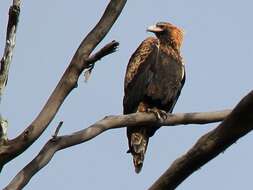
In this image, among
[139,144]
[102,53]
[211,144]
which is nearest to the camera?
[211,144]

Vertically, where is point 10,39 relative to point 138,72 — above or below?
above

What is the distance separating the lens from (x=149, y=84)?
698 cm

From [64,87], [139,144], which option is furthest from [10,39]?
[139,144]

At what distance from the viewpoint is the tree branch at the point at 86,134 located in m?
3.31

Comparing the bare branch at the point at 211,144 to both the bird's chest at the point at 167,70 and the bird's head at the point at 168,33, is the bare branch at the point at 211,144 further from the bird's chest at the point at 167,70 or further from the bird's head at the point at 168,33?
the bird's head at the point at 168,33

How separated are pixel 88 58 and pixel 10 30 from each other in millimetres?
503

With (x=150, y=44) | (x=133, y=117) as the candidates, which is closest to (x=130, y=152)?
(x=150, y=44)

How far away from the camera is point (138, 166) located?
6.45m

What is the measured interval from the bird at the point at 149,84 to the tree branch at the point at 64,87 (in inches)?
112

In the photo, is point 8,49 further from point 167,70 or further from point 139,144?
point 167,70

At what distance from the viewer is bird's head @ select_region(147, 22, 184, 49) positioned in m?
7.70

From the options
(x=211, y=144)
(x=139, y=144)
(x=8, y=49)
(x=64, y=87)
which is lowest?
(x=139, y=144)

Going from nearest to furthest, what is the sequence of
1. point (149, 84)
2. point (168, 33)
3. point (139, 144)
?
1. point (139, 144)
2. point (149, 84)
3. point (168, 33)

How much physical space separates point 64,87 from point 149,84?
3.41m
